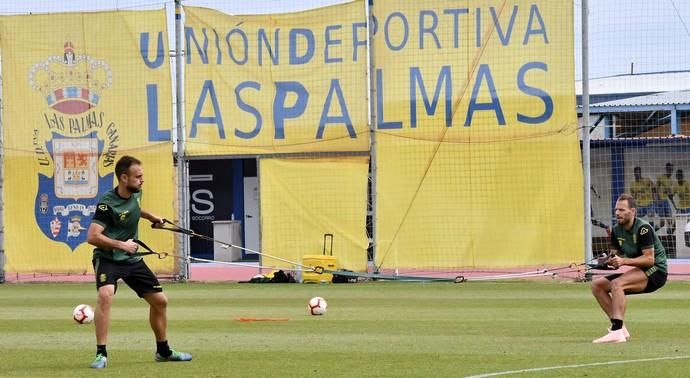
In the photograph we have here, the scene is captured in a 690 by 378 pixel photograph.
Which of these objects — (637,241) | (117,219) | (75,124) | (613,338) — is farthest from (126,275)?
(75,124)

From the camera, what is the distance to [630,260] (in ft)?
41.5

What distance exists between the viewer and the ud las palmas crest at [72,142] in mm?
25766

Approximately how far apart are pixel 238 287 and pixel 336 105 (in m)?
4.07

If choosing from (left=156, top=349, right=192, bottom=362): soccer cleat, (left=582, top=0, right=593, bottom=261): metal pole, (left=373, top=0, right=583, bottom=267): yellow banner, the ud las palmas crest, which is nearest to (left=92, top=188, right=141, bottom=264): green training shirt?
(left=156, top=349, right=192, bottom=362): soccer cleat

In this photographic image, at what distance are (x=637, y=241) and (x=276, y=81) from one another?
1322 centimetres

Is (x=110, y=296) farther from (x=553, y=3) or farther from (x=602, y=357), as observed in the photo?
(x=553, y=3)

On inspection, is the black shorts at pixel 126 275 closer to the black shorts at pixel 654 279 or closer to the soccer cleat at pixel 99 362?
the soccer cleat at pixel 99 362

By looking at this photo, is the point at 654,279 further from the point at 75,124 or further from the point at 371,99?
the point at 75,124

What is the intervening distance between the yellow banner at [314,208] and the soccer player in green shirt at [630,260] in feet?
38.8

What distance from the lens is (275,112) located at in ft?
82.3

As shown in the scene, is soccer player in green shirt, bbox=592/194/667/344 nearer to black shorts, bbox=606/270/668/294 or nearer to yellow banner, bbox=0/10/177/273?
black shorts, bbox=606/270/668/294

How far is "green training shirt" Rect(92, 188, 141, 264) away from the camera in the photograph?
425 inches

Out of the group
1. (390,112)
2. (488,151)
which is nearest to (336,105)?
(390,112)

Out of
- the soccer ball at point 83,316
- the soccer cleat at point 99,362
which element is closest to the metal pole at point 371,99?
the soccer ball at point 83,316
